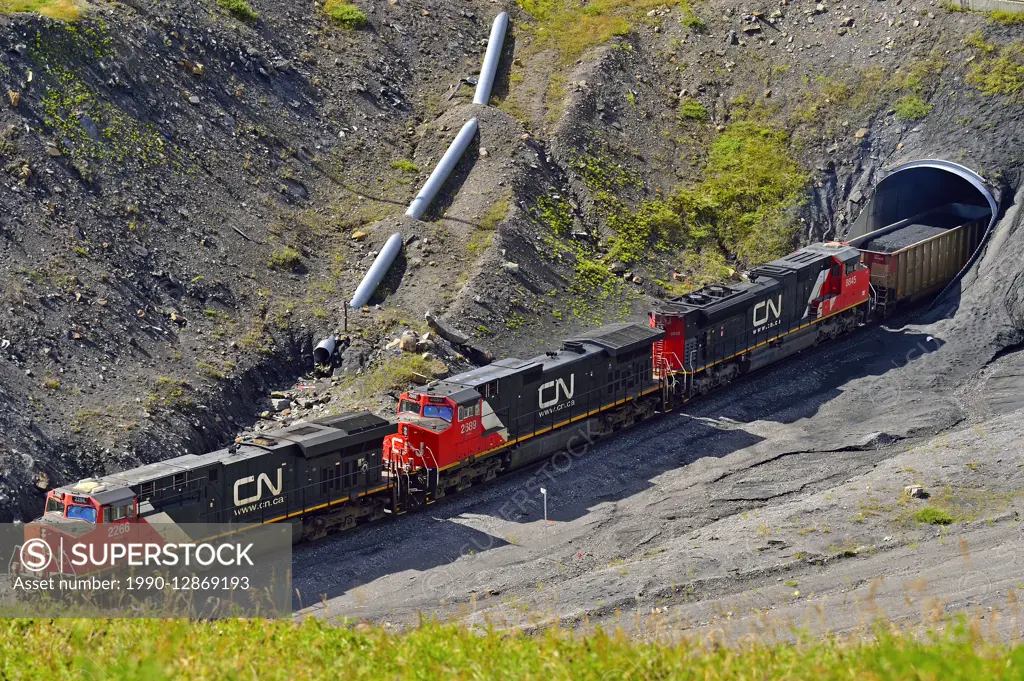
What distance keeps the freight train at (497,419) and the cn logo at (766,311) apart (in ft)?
0.21

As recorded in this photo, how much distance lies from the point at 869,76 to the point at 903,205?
6683 mm

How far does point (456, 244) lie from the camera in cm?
4550

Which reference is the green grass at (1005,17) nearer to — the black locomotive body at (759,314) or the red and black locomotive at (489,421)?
the black locomotive body at (759,314)

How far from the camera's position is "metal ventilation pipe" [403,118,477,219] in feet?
154

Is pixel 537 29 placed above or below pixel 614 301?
above

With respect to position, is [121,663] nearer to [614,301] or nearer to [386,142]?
[614,301]

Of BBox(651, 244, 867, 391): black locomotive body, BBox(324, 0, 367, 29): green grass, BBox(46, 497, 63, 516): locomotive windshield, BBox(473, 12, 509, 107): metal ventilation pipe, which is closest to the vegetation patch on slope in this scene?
BBox(473, 12, 509, 107): metal ventilation pipe

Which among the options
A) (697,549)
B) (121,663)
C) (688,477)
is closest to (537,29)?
(688,477)

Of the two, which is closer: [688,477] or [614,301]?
[688,477]

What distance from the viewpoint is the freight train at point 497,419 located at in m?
28.1

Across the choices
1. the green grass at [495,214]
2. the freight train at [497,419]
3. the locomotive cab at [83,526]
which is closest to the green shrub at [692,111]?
the freight train at [497,419]

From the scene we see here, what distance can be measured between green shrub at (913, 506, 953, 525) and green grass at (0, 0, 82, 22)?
36386mm

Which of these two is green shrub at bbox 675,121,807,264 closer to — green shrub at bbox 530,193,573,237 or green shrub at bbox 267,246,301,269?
green shrub at bbox 530,193,573,237

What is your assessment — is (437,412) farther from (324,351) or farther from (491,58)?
(491,58)
